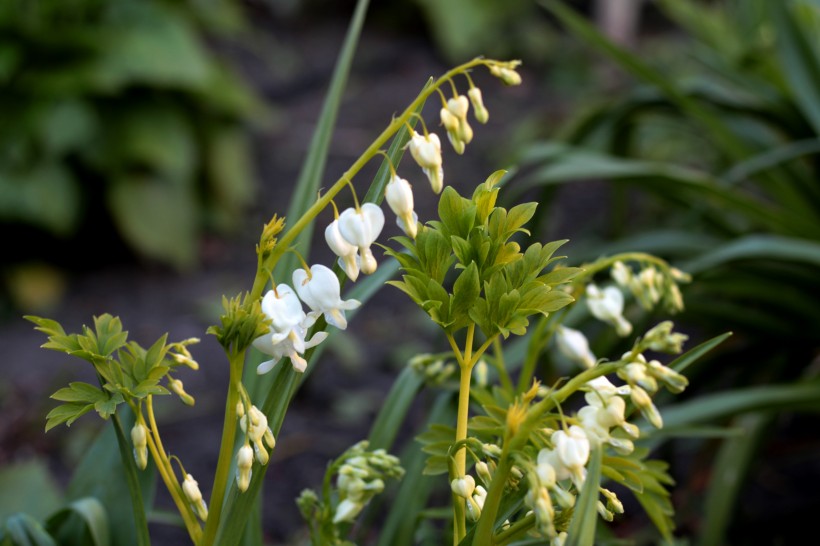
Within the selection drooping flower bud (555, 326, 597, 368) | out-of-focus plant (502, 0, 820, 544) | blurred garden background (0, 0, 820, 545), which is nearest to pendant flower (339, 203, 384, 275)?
drooping flower bud (555, 326, 597, 368)

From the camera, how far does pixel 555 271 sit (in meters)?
0.80

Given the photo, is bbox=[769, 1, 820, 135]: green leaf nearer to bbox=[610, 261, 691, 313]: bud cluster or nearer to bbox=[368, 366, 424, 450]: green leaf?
bbox=[610, 261, 691, 313]: bud cluster

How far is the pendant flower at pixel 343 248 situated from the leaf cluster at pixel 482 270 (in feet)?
0.12

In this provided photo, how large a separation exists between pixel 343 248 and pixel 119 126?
2313 millimetres

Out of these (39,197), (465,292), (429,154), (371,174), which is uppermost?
(429,154)

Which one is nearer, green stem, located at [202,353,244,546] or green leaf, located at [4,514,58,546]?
green stem, located at [202,353,244,546]

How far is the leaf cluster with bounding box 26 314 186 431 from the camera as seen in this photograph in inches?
29.8

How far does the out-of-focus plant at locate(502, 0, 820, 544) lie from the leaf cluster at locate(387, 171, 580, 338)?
0.76 m

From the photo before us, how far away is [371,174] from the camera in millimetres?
3346

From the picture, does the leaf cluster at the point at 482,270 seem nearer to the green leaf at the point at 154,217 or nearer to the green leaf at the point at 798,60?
the green leaf at the point at 798,60

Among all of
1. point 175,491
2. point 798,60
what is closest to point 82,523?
point 175,491

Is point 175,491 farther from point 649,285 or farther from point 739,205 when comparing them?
point 739,205

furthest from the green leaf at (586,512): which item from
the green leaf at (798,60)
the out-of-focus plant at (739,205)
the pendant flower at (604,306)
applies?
the green leaf at (798,60)

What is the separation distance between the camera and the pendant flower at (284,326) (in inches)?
29.6
